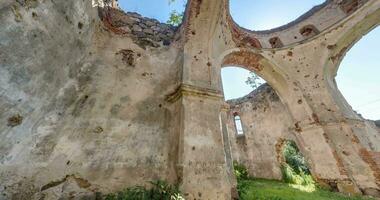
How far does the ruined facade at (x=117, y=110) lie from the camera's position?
2514 millimetres

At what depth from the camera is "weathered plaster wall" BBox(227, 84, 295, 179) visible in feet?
33.1

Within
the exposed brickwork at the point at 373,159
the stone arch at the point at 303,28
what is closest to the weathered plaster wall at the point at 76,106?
the stone arch at the point at 303,28

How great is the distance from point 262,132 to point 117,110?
9.18 meters

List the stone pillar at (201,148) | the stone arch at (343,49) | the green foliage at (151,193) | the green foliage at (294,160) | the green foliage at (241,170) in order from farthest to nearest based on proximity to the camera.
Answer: the green foliage at (294,160) < the green foliage at (241,170) < the stone arch at (343,49) < the stone pillar at (201,148) < the green foliage at (151,193)

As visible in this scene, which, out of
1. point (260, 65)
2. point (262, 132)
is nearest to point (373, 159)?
point (260, 65)

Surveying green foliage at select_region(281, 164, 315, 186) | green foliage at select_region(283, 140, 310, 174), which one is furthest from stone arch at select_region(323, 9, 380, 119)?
green foliage at select_region(283, 140, 310, 174)

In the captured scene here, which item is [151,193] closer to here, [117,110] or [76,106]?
[117,110]

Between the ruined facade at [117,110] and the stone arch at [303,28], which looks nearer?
the ruined facade at [117,110]

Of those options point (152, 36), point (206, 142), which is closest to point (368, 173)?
point (206, 142)

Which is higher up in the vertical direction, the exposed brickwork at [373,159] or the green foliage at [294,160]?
the green foliage at [294,160]

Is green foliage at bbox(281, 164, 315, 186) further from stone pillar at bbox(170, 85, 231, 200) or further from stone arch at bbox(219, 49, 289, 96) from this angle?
stone pillar at bbox(170, 85, 231, 200)

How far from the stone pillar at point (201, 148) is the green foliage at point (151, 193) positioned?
0.17 metres

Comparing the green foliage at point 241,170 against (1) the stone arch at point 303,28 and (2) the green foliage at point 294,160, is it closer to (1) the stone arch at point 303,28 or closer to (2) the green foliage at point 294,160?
(2) the green foliage at point 294,160

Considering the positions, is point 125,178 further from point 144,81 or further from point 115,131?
point 144,81
